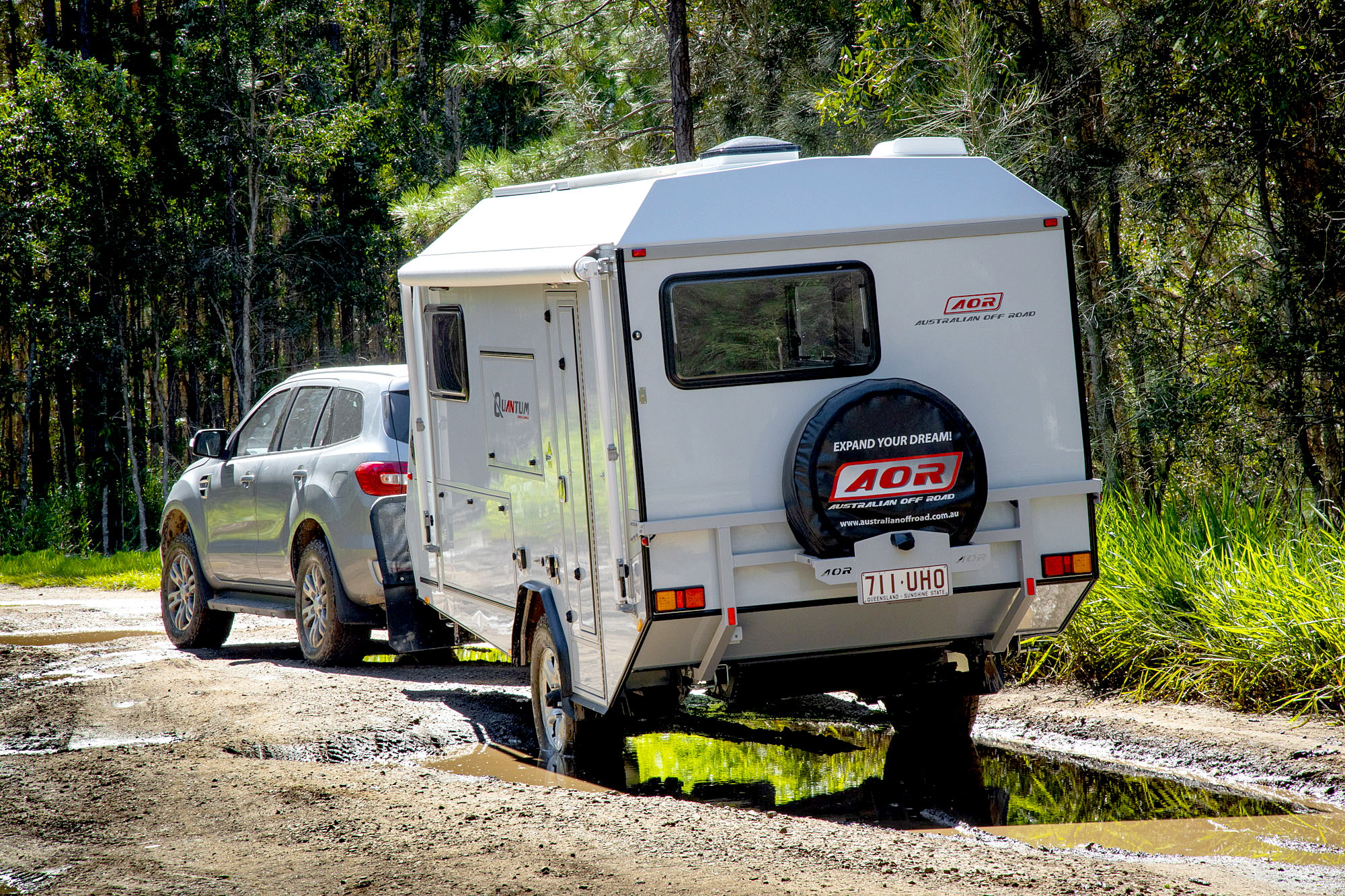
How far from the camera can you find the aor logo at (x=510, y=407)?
654cm

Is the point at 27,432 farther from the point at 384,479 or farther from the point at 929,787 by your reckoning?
the point at 929,787

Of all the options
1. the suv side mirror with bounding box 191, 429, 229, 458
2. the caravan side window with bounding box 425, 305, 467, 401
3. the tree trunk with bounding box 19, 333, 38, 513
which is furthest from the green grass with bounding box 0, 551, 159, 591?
the caravan side window with bounding box 425, 305, 467, 401

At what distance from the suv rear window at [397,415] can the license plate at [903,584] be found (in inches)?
153

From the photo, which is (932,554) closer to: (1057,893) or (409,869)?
(1057,893)

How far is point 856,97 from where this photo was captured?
10.6 metres

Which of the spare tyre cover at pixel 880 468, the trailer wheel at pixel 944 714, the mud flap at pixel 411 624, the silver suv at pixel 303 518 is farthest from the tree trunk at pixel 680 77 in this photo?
the spare tyre cover at pixel 880 468

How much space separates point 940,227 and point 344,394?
464cm

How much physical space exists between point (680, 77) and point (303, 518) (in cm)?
584

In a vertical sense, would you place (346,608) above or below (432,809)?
above

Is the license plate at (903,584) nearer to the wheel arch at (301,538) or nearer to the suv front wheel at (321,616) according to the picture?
the suv front wheel at (321,616)

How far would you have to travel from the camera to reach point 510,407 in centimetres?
669

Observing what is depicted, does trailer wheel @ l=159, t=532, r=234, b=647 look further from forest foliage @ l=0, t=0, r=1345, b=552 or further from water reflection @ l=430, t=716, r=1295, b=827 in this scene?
forest foliage @ l=0, t=0, r=1345, b=552

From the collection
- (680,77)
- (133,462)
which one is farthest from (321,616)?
(133,462)

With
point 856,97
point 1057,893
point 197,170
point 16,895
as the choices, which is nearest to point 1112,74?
point 856,97
